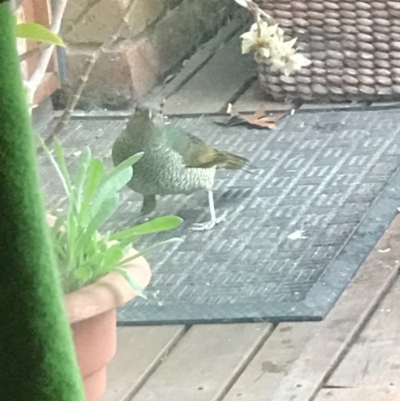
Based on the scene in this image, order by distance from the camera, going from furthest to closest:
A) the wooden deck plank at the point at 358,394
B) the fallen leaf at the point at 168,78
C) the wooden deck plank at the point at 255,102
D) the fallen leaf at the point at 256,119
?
the fallen leaf at the point at 168,78 < the wooden deck plank at the point at 255,102 < the fallen leaf at the point at 256,119 < the wooden deck plank at the point at 358,394

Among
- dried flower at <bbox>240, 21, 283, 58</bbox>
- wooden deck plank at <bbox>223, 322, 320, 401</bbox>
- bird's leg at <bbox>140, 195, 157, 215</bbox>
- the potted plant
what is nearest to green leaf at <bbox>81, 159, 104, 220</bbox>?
the potted plant

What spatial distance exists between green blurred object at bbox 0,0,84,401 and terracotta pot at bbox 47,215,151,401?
0.60 m

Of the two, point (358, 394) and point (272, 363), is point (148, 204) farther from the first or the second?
point (358, 394)

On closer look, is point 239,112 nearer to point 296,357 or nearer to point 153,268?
point 153,268

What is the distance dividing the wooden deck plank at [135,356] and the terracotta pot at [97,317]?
0.14 m

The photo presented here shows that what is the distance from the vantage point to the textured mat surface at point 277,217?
159cm

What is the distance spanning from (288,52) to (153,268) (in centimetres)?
66

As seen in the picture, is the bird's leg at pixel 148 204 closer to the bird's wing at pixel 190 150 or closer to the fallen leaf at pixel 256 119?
the bird's wing at pixel 190 150

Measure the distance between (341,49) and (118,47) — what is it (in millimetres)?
619

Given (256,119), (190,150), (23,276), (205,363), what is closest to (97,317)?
(205,363)

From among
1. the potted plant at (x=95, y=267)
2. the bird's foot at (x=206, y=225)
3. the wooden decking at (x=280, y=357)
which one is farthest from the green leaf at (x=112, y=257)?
the bird's foot at (x=206, y=225)

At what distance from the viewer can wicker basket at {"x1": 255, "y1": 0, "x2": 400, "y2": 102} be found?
100 inches

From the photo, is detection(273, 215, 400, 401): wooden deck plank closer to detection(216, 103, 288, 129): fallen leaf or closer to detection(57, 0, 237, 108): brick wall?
detection(216, 103, 288, 129): fallen leaf

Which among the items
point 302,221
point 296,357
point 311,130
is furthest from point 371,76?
point 296,357
